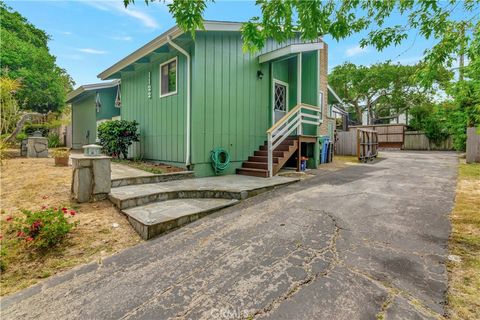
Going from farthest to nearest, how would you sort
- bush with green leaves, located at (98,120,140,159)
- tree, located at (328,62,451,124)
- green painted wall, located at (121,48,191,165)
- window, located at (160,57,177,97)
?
tree, located at (328,62,451,124) < bush with green leaves, located at (98,120,140,159) < window, located at (160,57,177,97) < green painted wall, located at (121,48,191,165)

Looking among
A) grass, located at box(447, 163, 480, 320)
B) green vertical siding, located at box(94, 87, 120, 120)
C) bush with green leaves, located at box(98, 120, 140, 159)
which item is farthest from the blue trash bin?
green vertical siding, located at box(94, 87, 120, 120)

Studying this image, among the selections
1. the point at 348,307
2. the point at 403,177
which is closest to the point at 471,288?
the point at 348,307

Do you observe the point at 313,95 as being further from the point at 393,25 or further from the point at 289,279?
the point at 289,279

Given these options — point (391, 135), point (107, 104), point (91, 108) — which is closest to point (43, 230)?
point (107, 104)

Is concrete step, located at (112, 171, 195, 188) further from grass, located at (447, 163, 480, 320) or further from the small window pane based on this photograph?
grass, located at (447, 163, 480, 320)

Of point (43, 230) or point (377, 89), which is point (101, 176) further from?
point (377, 89)

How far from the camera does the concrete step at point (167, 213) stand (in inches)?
126

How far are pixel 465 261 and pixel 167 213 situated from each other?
140 inches

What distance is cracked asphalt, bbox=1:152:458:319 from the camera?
5.94 ft

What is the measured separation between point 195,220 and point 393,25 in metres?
4.04

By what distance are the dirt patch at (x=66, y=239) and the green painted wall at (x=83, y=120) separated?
28.4ft

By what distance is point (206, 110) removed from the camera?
6402mm

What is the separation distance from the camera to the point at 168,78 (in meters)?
7.33

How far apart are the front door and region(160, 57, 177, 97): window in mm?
3365
